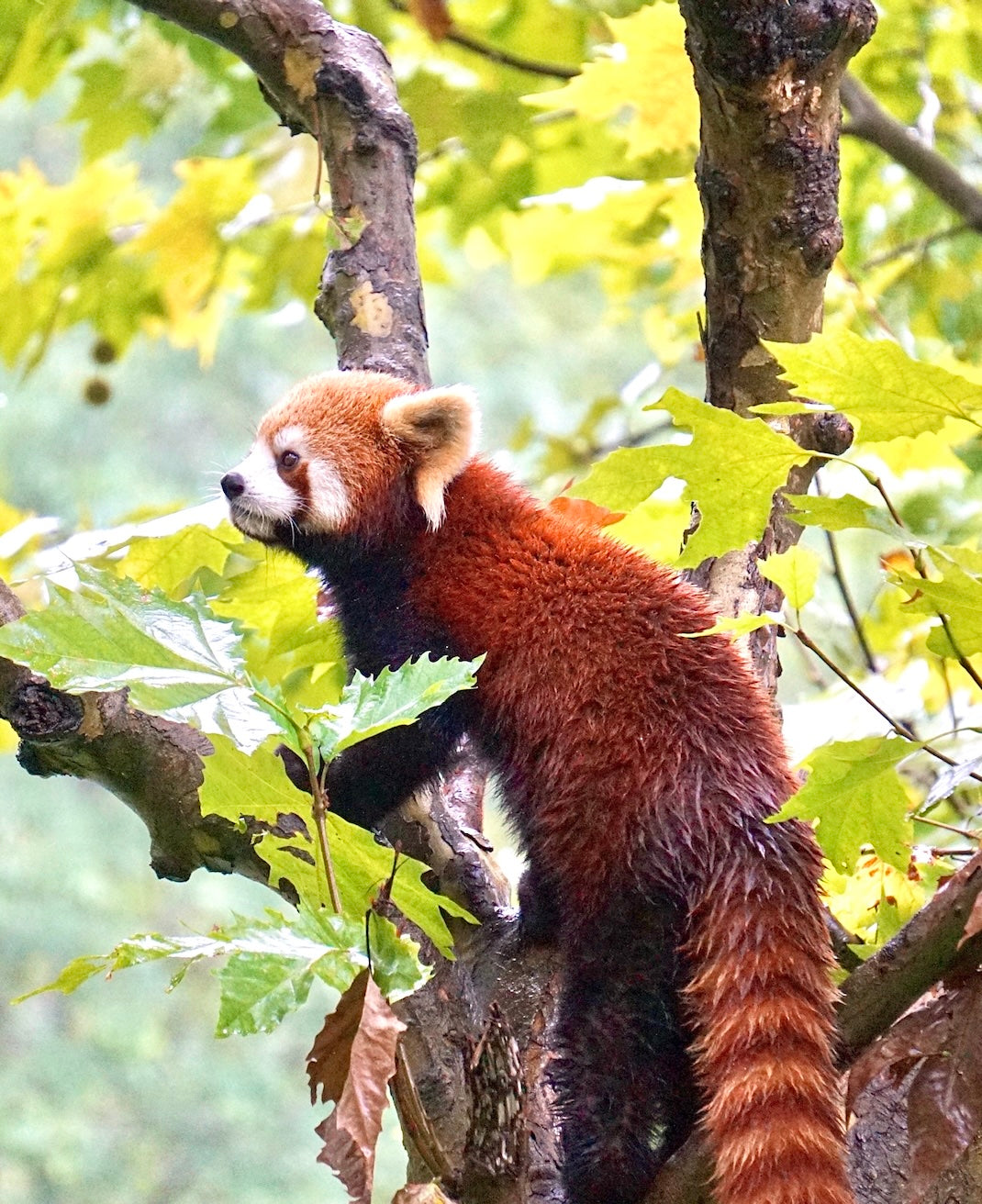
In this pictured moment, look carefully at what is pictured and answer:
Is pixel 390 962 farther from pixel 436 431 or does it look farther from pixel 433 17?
pixel 433 17

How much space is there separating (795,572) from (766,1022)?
37 cm

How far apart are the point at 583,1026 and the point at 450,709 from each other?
402 millimetres

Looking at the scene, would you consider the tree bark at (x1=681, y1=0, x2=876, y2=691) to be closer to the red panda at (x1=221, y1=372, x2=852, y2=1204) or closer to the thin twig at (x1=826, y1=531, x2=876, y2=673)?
the red panda at (x1=221, y1=372, x2=852, y2=1204)

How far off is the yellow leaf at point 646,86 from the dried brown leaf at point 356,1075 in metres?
1.43

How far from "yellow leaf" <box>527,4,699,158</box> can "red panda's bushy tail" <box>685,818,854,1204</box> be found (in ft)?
3.68

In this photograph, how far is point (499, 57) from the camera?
2.19 m

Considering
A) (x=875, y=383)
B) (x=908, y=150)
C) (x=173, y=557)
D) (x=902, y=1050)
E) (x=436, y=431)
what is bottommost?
(x=173, y=557)

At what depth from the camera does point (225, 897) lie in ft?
22.0

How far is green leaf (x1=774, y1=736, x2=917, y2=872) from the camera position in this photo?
968mm

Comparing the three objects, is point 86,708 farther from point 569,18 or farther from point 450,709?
point 569,18

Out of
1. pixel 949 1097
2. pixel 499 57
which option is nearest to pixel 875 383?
pixel 949 1097

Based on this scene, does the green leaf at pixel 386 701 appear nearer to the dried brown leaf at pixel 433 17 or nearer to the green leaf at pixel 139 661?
the green leaf at pixel 139 661

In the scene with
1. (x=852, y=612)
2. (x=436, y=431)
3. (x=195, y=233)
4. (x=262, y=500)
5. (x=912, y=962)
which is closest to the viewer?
(x=912, y=962)

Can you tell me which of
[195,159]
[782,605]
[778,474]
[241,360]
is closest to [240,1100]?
[241,360]
